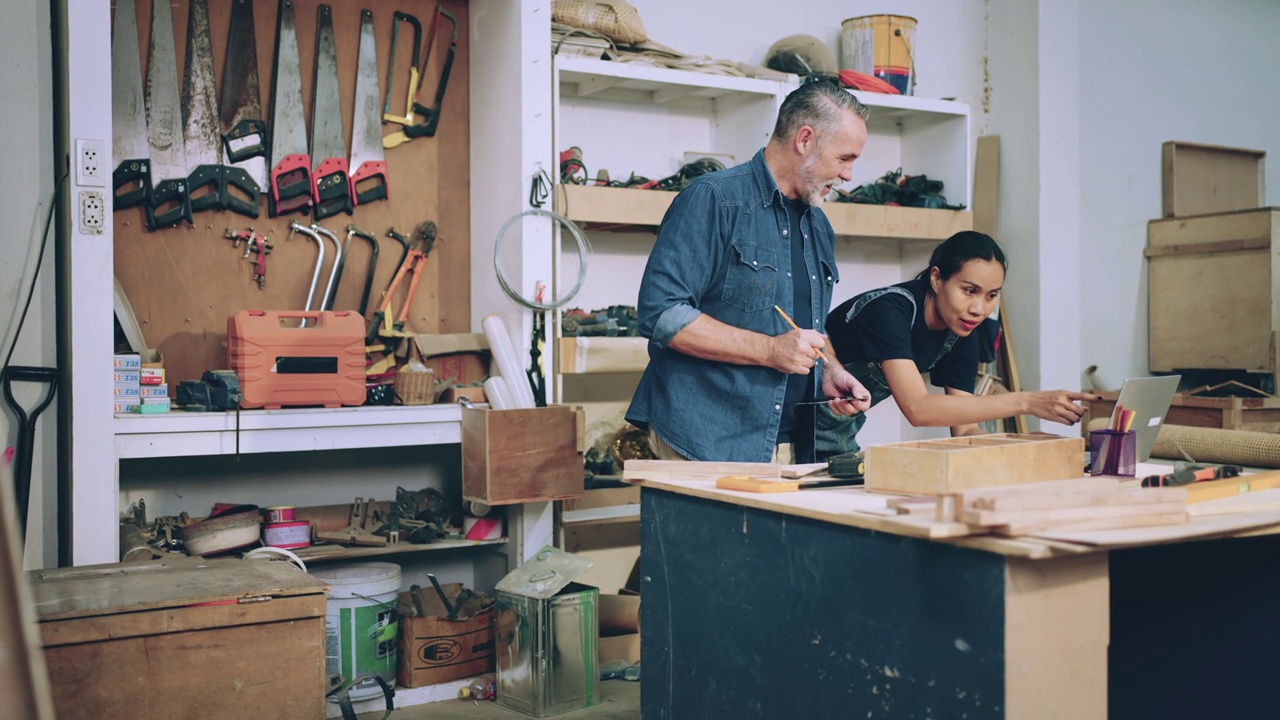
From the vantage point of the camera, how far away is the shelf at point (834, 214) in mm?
3881

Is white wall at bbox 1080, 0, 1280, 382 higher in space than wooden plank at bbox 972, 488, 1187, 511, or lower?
higher

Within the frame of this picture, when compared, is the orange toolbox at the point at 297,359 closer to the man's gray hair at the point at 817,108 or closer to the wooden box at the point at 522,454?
the wooden box at the point at 522,454

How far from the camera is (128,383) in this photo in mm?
3109

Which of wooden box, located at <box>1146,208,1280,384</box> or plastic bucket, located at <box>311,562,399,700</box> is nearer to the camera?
plastic bucket, located at <box>311,562,399,700</box>

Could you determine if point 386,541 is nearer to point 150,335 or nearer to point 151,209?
point 150,335

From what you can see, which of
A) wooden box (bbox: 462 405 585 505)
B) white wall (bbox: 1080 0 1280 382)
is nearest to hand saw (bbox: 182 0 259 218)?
wooden box (bbox: 462 405 585 505)

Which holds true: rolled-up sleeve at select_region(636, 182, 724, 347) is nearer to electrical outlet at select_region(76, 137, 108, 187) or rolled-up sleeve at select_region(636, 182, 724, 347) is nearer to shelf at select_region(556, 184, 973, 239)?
shelf at select_region(556, 184, 973, 239)

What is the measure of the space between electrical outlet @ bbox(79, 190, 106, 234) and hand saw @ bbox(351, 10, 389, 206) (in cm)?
97

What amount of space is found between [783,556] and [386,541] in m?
2.12

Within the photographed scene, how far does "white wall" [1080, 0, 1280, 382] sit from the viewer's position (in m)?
5.53

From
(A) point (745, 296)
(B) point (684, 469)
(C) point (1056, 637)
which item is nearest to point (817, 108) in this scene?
(A) point (745, 296)

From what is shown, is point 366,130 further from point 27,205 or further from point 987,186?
point 987,186

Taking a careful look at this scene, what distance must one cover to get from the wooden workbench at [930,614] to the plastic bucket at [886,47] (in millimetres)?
3005

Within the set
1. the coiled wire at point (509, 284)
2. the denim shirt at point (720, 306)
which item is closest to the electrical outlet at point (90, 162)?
the coiled wire at point (509, 284)
